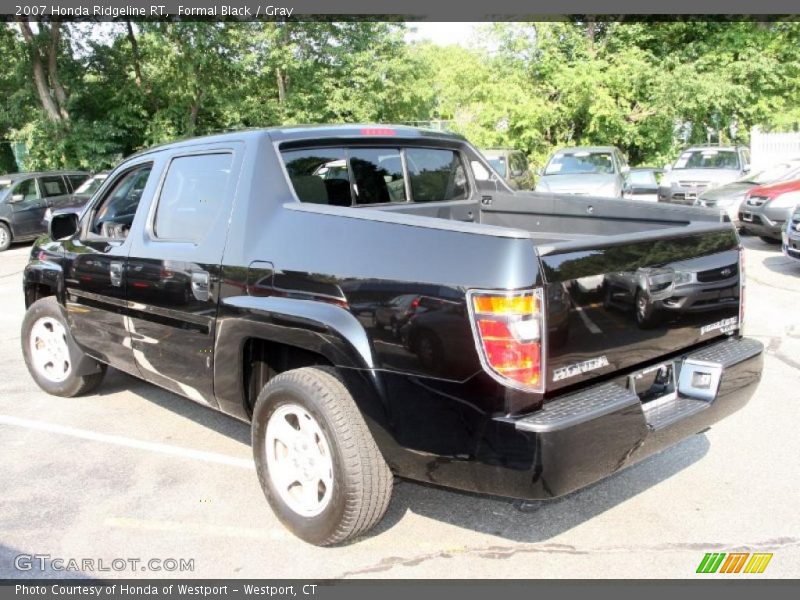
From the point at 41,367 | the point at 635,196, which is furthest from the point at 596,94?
the point at 41,367

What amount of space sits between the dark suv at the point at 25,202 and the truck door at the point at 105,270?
498 inches

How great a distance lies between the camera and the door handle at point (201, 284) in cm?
358

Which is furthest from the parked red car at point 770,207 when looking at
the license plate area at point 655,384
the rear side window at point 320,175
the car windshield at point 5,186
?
the car windshield at point 5,186

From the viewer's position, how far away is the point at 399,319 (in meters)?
2.76

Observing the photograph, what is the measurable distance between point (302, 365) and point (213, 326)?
1.64 ft

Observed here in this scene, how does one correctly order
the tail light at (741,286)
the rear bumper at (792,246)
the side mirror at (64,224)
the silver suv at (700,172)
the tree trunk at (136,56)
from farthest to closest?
the tree trunk at (136,56)
the silver suv at (700,172)
the rear bumper at (792,246)
the side mirror at (64,224)
the tail light at (741,286)

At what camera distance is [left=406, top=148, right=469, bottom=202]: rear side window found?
4.36m

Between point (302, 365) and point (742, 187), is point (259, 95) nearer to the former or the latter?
point (742, 187)

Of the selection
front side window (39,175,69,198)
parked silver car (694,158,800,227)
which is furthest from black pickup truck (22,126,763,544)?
front side window (39,175,69,198)

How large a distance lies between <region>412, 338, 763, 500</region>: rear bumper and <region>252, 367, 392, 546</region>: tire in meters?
0.35

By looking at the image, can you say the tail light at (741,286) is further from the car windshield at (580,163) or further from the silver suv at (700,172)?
the silver suv at (700,172)

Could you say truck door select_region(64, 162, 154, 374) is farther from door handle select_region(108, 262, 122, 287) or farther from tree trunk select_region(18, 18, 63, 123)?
tree trunk select_region(18, 18, 63, 123)

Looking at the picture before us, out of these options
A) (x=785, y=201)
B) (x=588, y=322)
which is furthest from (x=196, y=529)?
(x=785, y=201)

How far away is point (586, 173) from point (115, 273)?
1360cm
